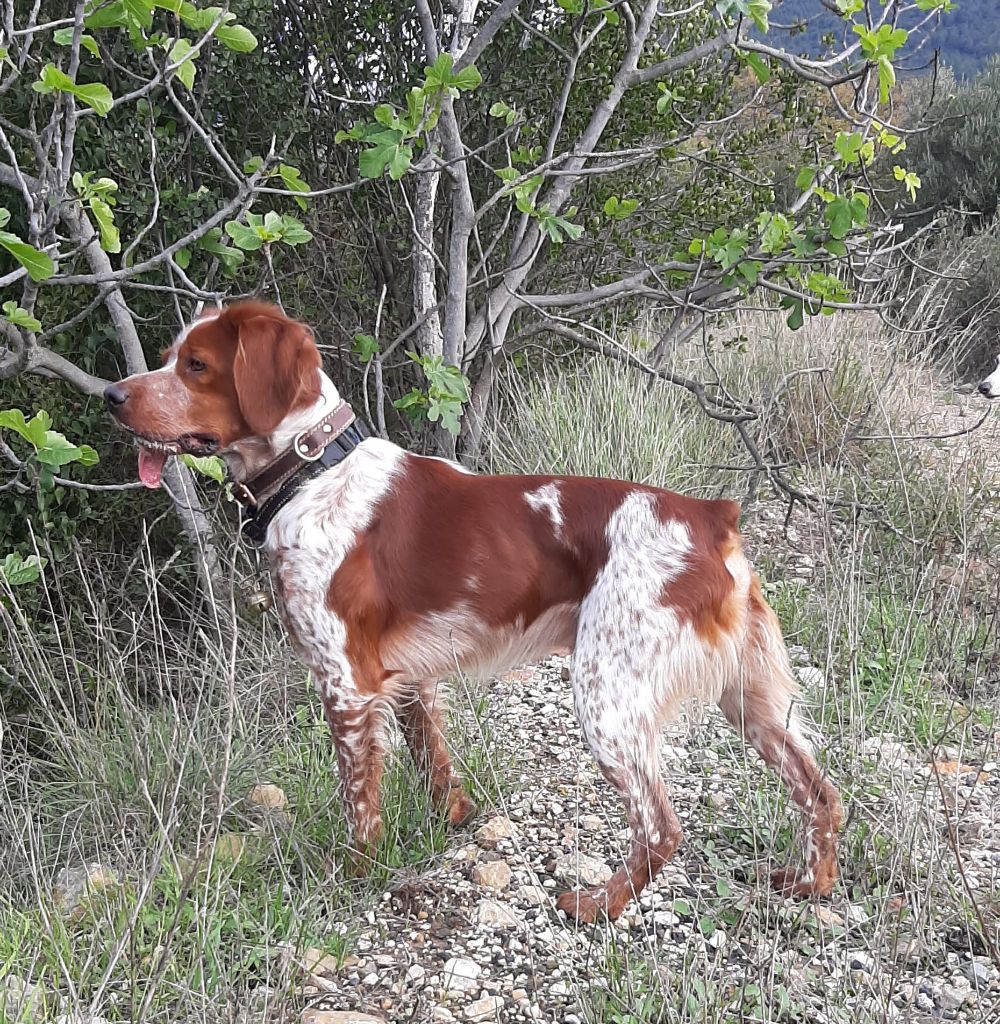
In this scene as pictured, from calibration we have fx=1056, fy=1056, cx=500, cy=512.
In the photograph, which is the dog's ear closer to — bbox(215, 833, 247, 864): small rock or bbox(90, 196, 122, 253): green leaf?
bbox(90, 196, 122, 253): green leaf

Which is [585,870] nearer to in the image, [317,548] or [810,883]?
[810,883]

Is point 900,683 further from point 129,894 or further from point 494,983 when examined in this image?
point 129,894

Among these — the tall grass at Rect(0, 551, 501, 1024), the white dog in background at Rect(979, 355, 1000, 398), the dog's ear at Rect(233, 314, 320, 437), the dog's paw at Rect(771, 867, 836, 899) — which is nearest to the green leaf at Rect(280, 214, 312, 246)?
the dog's ear at Rect(233, 314, 320, 437)

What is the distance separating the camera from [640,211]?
5730 millimetres

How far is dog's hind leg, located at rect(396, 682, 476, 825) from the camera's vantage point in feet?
9.82

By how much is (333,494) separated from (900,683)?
6.34ft

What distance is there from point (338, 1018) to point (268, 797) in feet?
3.08

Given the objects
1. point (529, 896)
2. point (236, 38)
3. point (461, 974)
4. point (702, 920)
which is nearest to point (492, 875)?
point (529, 896)

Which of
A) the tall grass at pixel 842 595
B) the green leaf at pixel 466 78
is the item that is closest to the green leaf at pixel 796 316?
the tall grass at pixel 842 595

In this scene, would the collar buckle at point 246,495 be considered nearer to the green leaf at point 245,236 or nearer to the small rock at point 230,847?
the green leaf at point 245,236

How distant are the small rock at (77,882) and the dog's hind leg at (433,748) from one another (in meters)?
0.86

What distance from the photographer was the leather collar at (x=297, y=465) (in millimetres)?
2736

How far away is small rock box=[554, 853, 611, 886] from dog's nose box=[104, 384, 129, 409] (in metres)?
1.64

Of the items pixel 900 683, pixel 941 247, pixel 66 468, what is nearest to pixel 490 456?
pixel 66 468
